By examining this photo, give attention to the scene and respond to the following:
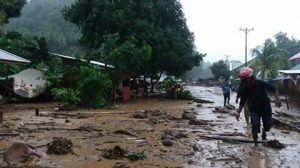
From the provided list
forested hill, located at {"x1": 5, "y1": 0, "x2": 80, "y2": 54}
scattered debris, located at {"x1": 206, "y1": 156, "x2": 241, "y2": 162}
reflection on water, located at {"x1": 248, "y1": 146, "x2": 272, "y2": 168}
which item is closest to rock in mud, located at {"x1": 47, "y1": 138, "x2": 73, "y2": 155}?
scattered debris, located at {"x1": 206, "y1": 156, "x2": 241, "y2": 162}

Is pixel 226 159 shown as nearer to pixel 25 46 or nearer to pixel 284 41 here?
pixel 25 46

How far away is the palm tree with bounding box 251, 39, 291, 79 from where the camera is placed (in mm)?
51031

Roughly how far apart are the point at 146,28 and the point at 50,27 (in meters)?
45.8

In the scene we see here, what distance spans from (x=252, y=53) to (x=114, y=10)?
106 feet

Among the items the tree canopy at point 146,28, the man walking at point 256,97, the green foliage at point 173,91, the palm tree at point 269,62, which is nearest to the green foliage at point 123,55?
the tree canopy at point 146,28

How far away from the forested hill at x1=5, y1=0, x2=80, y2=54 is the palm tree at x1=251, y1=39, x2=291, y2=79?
23.5 metres

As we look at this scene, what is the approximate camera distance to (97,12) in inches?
1194

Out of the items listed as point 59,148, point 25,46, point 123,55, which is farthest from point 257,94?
point 25,46

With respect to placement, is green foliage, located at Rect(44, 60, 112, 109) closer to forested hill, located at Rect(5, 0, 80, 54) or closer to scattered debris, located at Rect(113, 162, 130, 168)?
scattered debris, located at Rect(113, 162, 130, 168)

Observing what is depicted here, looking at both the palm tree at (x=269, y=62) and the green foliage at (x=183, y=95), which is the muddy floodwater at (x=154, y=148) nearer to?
the green foliage at (x=183, y=95)

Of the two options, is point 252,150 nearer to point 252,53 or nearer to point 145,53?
point 145,53

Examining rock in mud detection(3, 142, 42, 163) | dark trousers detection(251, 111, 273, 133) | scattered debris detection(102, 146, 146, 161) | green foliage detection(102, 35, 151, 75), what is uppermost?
green foliage detection(102, 35, 151, 75)

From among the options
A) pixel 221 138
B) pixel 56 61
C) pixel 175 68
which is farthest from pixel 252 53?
pixel 221 138

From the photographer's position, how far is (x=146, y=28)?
97.7ft
